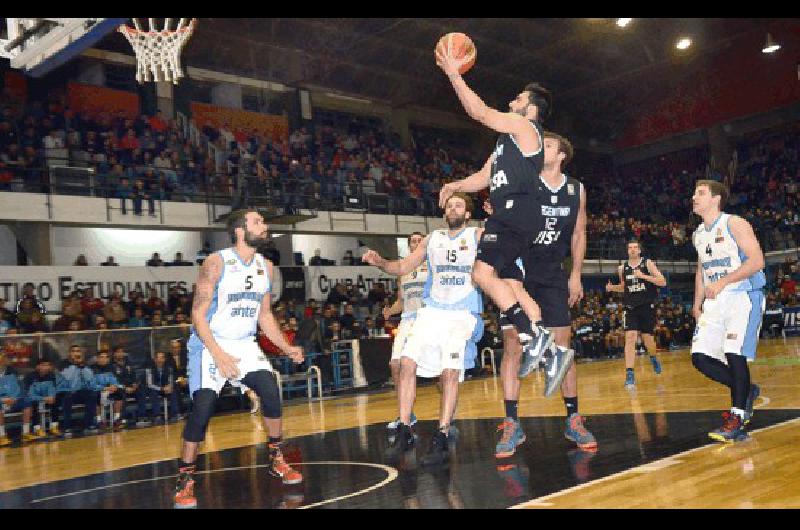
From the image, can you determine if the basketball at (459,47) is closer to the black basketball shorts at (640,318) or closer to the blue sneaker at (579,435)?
the blue sneaker at (579,435)

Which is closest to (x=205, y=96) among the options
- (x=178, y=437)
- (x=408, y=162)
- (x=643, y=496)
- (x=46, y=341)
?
(x=408, y=162)

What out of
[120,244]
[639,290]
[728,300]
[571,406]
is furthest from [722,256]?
[120,244]

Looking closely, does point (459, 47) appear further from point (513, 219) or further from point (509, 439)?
point (509, 439)

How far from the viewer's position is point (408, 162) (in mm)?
30641

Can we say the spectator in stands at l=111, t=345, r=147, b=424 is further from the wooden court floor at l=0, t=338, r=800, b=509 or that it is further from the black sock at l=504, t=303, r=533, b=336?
the black sock at l=504, t=303, r=533, b=336

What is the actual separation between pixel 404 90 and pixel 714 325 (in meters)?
26.4

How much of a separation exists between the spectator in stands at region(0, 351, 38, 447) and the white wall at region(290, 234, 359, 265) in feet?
45.3

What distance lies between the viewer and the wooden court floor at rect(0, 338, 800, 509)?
166 inches

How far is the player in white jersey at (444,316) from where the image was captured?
6.41m

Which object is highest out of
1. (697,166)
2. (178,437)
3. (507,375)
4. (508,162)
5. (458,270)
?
(697,166)

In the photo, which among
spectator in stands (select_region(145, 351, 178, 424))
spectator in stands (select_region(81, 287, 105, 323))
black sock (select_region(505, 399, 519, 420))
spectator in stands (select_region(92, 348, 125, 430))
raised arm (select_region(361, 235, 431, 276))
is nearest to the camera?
black sock (select_region(505, 399, 519, 420))

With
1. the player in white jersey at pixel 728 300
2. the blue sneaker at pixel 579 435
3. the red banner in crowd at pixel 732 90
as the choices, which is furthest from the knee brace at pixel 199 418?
the red banner in crowd at pixel 732 90

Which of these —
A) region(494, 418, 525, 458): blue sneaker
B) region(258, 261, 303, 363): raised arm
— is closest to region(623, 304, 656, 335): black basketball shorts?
region(494, 418, 525, 458): blue sneaker
